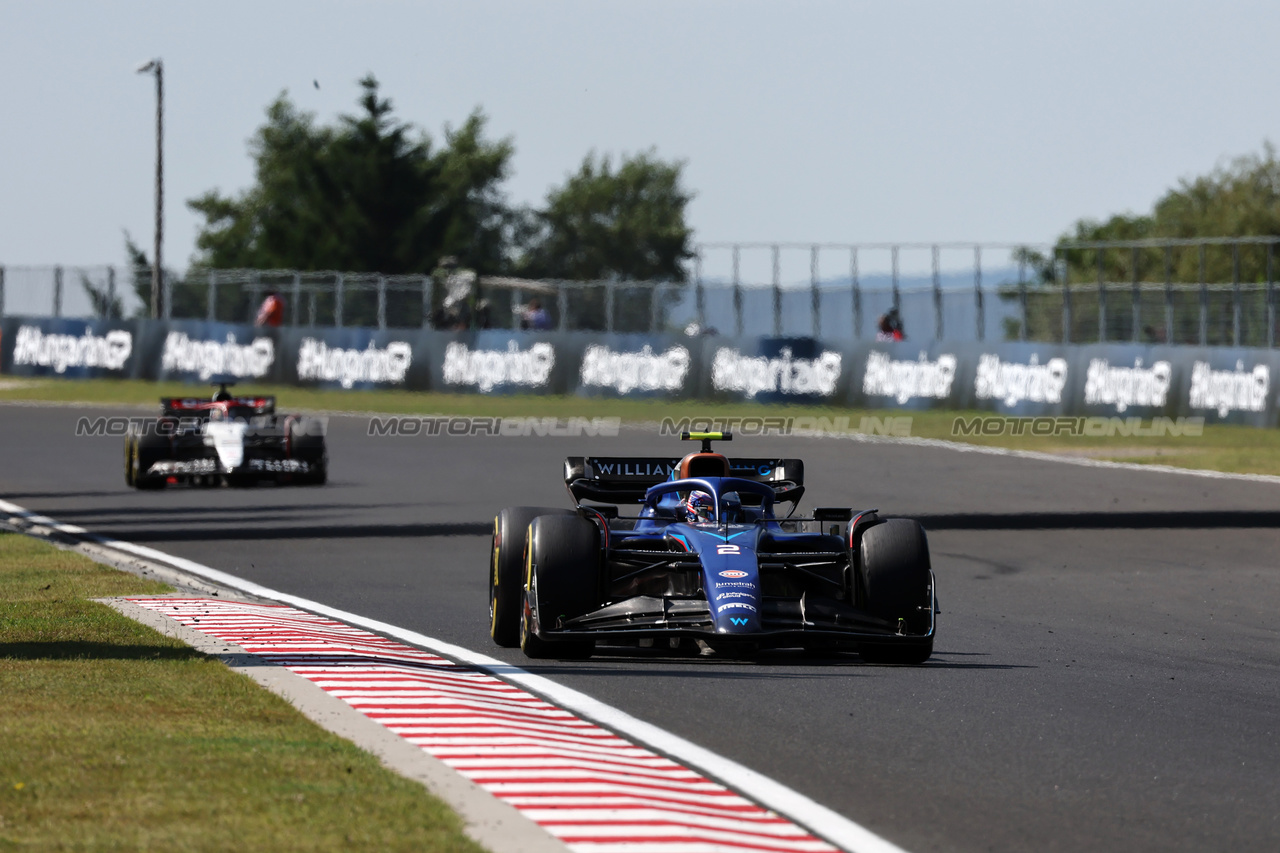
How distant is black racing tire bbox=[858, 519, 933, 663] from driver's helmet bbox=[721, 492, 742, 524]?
2.59 feet

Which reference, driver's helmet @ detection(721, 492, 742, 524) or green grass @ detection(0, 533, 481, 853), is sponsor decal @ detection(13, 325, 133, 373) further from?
green grass @ detection(0, 533, 481, 853)

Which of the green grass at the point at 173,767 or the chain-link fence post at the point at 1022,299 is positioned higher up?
the chain-link fence post at the point at 1022,299

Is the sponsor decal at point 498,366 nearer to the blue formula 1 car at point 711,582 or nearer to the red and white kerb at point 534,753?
the blue formula 1 car at point 711,582

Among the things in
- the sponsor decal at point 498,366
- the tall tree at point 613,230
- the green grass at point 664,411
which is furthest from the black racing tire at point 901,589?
the tall tree at point 613,230

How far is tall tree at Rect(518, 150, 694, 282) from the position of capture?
113688 mm

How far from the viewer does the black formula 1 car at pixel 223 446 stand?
19.1 metres

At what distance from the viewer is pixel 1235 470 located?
21734mm

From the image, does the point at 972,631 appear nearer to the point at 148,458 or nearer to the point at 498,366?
the point at 148,458

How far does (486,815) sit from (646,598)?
11.0 feet

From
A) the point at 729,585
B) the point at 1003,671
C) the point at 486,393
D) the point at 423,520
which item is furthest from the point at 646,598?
the point at 486,393

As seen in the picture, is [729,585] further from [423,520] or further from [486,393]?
[486,393]

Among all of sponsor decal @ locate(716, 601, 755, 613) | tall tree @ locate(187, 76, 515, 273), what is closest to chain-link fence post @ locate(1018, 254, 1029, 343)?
sponsor decal @ locate(716, 601, 755, 613)
